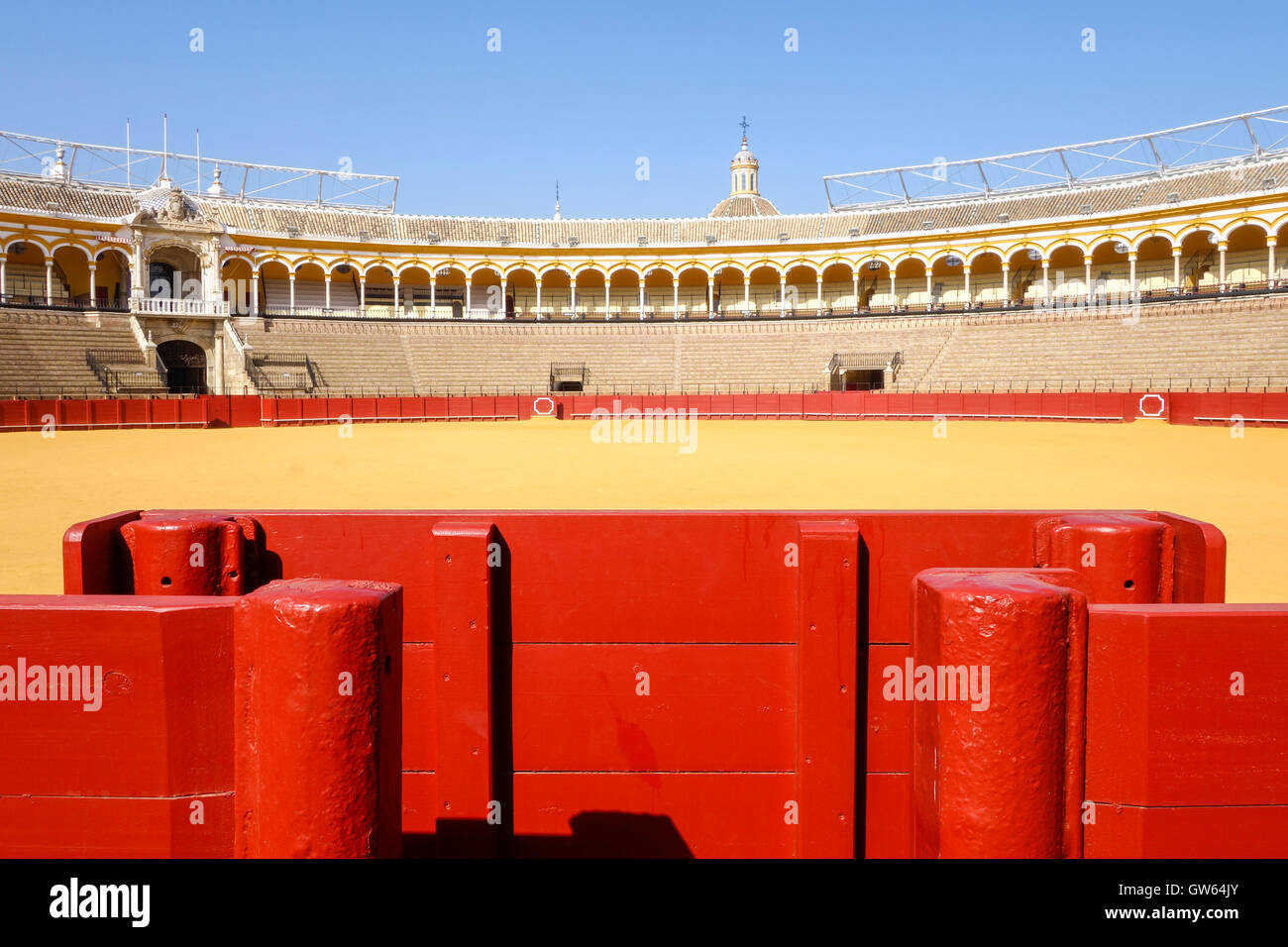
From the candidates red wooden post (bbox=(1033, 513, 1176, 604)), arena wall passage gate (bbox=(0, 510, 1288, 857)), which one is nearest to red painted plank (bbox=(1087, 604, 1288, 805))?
arena wall passage gate (bbox=(0, 510, 1288, 857))

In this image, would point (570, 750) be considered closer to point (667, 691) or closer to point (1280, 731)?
point (667, 691)

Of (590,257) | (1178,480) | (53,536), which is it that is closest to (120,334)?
(590,257)

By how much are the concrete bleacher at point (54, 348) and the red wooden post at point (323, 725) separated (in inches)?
1421

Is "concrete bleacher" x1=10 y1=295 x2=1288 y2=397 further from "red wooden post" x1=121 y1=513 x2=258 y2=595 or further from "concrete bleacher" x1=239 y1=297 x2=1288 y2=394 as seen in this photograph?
"red wooden post" x1=121 y1=513 x2=258 y2=595

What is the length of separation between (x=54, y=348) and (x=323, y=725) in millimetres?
40251

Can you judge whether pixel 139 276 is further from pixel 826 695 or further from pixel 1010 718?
pixel 1010 718

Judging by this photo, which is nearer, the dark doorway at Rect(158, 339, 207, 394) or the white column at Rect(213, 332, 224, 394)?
the white column at Rect(213, 332, 224, 394)

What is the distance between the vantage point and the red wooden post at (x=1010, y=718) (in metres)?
1.84

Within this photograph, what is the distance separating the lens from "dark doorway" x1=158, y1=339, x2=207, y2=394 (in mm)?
39156

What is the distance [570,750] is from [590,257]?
50.1 metres

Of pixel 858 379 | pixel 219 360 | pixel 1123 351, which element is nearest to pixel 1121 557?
pixel 1123 351

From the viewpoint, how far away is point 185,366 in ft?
129

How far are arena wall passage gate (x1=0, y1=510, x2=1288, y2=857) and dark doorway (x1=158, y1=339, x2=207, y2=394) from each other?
40914mm

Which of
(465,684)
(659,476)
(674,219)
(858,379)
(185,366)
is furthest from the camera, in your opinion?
(674,219)
